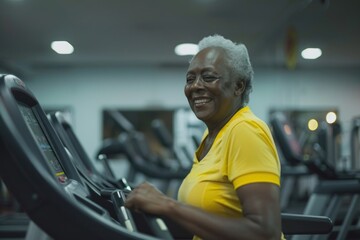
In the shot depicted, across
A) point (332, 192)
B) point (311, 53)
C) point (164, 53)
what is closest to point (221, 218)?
point (332, 192)

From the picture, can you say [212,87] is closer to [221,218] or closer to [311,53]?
[221,218]

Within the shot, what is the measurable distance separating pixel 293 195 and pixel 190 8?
2767 millimetres

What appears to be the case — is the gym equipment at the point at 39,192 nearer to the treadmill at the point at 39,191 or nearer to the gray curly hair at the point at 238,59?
the treadmill at the point at 39,191

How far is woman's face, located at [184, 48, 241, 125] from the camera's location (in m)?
1.27

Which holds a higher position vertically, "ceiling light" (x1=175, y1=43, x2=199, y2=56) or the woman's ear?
"ceiling light" (x1=175, y1=43, x2=199, y2=56)

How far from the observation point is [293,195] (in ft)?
23.7

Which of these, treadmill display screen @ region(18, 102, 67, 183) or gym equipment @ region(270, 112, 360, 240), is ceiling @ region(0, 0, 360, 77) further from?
treadmill display screen @ region(18, 102, 67, 183)

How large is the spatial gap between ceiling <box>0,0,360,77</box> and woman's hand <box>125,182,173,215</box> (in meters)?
5.01

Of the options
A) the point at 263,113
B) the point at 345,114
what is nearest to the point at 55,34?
the point at 263,113

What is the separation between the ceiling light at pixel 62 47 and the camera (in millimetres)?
8184

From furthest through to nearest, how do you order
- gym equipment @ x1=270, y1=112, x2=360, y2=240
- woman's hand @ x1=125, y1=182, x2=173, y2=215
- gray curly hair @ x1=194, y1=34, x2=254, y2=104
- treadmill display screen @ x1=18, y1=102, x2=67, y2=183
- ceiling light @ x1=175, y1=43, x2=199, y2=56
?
ceiling light @ x1=175, y1=43, x2=199, y2=56 → gym equipment @ x1=270, y1=112, x2=360, y2=240 → gray curly hair @ x1=194, y1=34, x2=254, y2=104 → treadmill display screen @ x1=18, y1=102, x2=67, y2=183 → woman's hand @ x1=125, y1=182, x2=173, y2=215

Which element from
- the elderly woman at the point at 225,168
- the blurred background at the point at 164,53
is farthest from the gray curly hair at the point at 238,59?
the blurred background at the point at 164,53

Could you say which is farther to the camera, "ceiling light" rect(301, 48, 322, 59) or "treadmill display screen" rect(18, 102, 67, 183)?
"ceiling light" rect(301, 48, 322, 59)

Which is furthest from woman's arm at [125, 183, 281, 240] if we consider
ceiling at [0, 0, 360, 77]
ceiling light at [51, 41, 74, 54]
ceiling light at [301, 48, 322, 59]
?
ceiling light at [51, 41, 74, 54]
